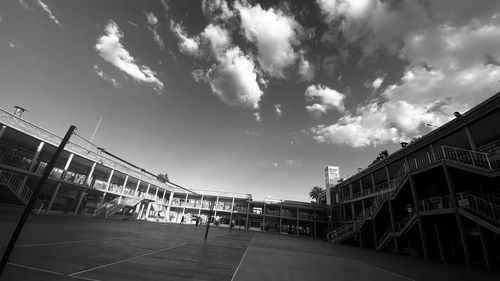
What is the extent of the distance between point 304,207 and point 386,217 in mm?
24405

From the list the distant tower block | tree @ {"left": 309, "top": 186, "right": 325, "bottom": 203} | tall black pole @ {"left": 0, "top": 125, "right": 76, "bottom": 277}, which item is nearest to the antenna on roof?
tall black pole @ {"left": 0, "top": 125, "right": 76, "bottom": 277}

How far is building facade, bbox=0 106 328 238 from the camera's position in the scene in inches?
888

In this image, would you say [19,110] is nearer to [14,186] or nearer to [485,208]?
[14,186]

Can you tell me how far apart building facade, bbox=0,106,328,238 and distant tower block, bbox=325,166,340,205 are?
171 inches

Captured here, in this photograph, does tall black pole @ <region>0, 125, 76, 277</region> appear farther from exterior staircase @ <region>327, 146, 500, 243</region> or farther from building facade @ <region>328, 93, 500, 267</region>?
exterior staircase @ <region>327, 146, 500, 243</region>

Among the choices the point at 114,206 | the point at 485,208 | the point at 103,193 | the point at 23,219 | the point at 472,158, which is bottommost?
the point at 23,219

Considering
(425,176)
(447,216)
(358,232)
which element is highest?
(425,176)

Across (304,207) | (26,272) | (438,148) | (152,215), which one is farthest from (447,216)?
(152,215)

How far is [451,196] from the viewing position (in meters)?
14.8

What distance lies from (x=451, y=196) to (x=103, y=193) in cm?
4202

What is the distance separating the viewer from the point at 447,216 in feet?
54.9

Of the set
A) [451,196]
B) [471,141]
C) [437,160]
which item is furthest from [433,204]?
[471,141]

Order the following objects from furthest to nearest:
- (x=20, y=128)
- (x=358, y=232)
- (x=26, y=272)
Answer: (x=358, y=232) → (x=20, y=128) → (x=26, y=272)

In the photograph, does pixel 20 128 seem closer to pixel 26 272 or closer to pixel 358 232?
pixel 26 272
